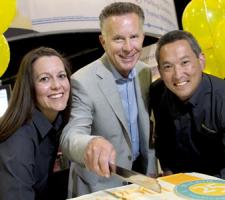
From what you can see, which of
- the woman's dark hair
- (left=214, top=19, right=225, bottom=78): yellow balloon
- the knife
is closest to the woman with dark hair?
the woman's dark hair

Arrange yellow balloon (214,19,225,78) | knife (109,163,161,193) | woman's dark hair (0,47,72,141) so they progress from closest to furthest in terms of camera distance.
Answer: knife (109,163,161,193), woman's dark hair (0,47,72,141), yellow balloon (214,19,225,78)

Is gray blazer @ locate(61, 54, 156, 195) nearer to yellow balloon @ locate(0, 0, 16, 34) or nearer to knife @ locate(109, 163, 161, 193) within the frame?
yellow balloon @ locate(0, 0, 16, 34)

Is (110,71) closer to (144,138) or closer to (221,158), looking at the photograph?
(144,138)

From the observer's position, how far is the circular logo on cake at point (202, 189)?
79cm

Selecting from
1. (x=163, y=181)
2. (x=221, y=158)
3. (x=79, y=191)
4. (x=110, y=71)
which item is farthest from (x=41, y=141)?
(x=221, y=158)

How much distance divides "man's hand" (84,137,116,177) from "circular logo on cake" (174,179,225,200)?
0.52ft

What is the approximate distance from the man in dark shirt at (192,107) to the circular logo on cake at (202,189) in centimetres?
50

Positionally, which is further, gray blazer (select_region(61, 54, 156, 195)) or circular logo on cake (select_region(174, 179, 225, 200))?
gray blazer (select_region(61, 54, 156, 195))

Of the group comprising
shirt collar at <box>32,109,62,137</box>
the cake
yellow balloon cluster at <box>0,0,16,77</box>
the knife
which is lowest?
the cake

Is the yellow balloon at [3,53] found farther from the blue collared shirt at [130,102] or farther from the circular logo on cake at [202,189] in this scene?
the circular logo on cake at [202,189]

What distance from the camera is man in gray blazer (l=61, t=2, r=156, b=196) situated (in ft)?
4.72

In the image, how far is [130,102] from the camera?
1549 mm

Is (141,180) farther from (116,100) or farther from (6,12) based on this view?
(6,12)

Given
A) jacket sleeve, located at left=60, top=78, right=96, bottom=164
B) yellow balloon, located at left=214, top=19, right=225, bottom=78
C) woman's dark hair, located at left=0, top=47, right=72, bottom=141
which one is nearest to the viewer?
jacket sleeve, located at left=60, top=78, right=96, bottom=164
